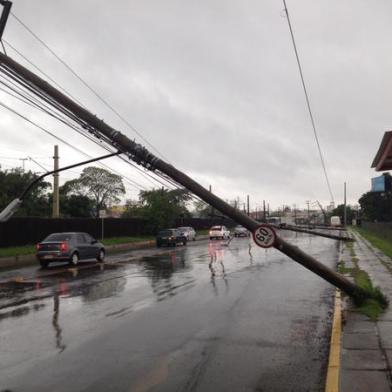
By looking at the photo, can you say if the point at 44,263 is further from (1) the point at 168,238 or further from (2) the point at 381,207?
(2) the point at 381,207

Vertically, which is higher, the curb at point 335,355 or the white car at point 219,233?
the white car at point 219,233

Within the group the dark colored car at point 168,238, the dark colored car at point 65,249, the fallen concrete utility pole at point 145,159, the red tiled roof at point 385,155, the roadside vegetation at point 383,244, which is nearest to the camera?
the red tiled roof at point 385,155

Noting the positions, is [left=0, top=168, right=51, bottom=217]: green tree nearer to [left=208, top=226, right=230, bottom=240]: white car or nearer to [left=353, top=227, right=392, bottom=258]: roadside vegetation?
[left=208, top=226, right=230, bottom=240]: white car

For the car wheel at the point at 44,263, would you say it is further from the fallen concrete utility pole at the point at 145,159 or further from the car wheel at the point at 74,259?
the fallen concrete utility pole at the point at 145,159

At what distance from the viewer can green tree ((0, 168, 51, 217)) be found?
2381 inches

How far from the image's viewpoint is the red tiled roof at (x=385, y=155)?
7355 millimetres

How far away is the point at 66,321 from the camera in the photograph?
10062mm

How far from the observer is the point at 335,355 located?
23.9 feet

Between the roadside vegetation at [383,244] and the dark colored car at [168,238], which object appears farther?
the dark colored car at [168,238]

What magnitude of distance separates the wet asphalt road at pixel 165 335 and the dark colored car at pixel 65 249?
663cm

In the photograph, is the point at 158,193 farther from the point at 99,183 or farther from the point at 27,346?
the point at 27,346

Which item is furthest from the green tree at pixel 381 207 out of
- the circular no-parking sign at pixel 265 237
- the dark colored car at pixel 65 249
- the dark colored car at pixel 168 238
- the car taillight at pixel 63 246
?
the circular no-parking sign at pixel 265 237

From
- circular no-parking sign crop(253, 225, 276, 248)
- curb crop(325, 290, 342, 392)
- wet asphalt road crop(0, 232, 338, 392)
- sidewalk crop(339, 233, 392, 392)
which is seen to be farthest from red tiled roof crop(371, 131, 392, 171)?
circular no-parking sign crop(253, 225, 276, 248)

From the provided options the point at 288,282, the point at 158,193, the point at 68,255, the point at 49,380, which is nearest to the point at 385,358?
the point at 49,380
